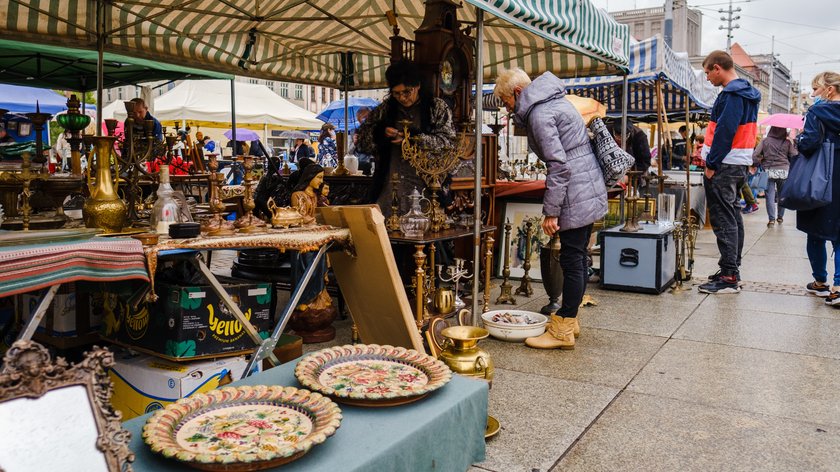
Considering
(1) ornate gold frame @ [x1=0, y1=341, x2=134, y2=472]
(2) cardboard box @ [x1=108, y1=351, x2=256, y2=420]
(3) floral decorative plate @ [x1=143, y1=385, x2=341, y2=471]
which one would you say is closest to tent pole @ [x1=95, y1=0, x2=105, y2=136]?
(2) cardboard box @ [x1=108, y1=351, x2=256, y2=420]

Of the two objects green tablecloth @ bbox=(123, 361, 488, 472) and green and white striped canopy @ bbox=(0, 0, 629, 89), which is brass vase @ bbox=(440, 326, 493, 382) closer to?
green tablecloth @ bbox=(123, 361, 488, 472)

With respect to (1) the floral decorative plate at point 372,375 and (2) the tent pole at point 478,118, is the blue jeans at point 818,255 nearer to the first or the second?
(2) the tent pole at point 478,118

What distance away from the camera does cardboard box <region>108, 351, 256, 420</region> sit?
10.3ft

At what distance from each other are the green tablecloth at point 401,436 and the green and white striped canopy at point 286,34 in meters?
3.16

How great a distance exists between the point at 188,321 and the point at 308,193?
3.47 ft

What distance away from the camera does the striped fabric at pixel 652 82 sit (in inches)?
286

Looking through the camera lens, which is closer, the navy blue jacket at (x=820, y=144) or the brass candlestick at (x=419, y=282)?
the brass candlestick at (x=419, y=282)

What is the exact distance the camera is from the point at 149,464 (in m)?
1.85


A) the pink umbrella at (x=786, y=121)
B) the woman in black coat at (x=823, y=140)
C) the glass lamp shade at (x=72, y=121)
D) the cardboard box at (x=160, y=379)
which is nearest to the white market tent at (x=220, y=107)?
the glass lamp shade at (x=72, y=121)

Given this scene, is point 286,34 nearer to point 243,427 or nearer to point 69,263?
point 69,263

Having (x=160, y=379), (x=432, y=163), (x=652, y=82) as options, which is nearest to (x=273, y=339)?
(x=160, y=379)

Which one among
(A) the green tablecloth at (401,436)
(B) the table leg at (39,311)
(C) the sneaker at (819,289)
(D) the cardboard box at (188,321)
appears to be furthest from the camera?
(C) the sneaker at (819,289)

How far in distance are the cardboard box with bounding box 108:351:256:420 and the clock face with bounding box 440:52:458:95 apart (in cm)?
316

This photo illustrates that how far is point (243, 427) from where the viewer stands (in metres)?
2.03
